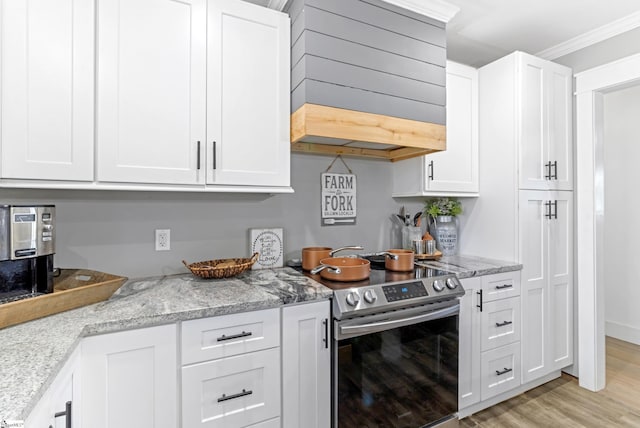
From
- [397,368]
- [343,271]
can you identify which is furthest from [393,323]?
[343,271]

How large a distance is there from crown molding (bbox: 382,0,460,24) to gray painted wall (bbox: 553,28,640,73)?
1.27m

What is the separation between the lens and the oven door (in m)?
1.55

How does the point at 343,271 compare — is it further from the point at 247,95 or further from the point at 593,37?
the point at 593,37

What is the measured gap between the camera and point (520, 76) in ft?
7.52

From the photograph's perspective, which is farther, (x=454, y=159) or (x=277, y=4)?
(x=454, y=159)

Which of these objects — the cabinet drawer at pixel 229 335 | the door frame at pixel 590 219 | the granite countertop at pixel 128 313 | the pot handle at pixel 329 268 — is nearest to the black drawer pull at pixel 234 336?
the cabinet drawer at pixel 229 335

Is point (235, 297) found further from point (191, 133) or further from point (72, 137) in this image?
point (72, 137)

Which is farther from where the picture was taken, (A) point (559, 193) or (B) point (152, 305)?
(A) point (559, 193)

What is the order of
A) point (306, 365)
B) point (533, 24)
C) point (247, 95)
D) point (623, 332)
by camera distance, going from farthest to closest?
1. point (623, 332)
2. point (533, 24)
3. point (247, 95)
4. point (306, 365)

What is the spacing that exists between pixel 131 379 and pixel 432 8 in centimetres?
246

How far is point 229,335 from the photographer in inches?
54.3

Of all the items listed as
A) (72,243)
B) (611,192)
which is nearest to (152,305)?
(72,243)

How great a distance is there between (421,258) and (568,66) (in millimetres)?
1975

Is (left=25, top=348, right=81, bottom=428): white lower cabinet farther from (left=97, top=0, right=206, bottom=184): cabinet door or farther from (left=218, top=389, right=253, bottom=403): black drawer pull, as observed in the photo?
(left=97, top=0, right=206, bottom=184): cabinet door
